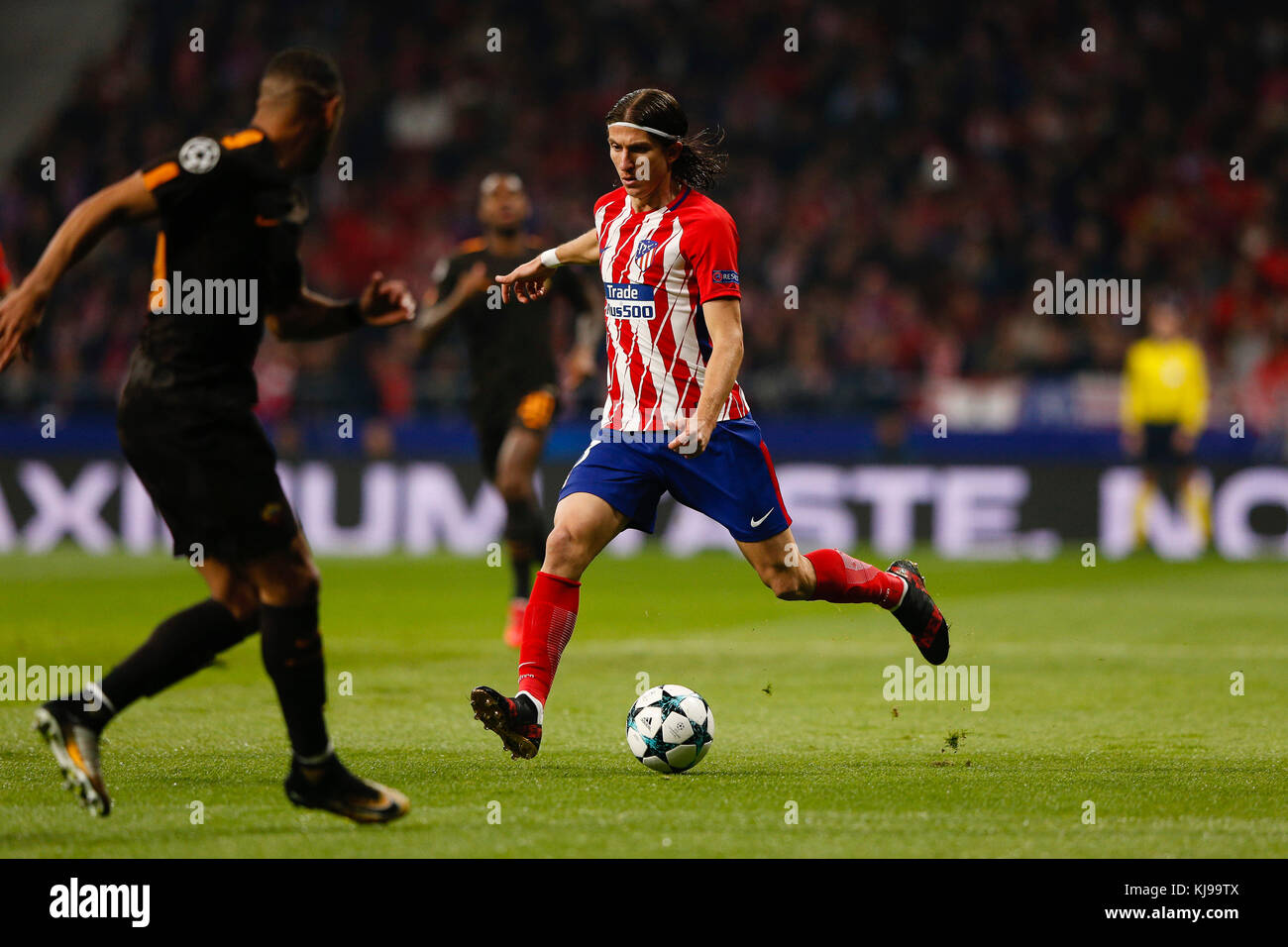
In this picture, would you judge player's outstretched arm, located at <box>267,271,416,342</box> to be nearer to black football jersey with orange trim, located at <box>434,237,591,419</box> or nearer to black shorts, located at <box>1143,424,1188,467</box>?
black football jersey with orange trim, located at <box>434,237,591,419</box>

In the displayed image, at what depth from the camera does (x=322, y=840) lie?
4.50 meters

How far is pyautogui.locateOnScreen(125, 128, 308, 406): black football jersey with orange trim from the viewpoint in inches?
182

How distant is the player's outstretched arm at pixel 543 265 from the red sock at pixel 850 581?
1.38 metres

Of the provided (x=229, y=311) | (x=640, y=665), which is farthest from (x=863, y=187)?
(x=229, y=311)

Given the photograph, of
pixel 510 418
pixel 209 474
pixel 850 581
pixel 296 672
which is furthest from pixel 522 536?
pixel 209 474

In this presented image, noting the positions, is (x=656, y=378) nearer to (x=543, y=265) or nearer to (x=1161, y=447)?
(x=543, y=265)

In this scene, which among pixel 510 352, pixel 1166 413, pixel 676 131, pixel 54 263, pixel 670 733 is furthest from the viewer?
pixel 1166 413

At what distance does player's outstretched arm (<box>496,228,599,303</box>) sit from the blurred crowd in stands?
10.7 m

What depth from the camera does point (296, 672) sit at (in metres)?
4.74

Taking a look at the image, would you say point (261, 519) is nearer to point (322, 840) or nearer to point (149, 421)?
point (149, 421)

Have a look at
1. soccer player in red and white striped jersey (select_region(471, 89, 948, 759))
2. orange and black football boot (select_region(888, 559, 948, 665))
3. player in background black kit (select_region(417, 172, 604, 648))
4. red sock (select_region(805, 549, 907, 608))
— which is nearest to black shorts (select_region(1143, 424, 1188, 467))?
player in background black kit (select_region(417, 172, 604, 648))

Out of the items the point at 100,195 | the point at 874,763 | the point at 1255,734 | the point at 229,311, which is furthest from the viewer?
the point at 1255,734

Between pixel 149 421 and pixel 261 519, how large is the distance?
0.42 meters

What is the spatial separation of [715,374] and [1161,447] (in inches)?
428
